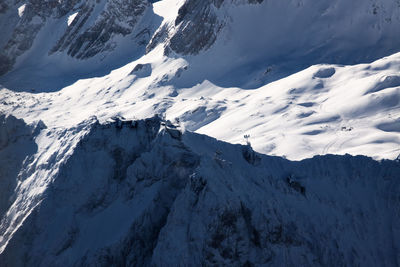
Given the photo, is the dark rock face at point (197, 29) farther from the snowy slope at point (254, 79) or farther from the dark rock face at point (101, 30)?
the dark rock face at point (101, 30)

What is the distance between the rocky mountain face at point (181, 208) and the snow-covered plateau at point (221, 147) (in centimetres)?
11

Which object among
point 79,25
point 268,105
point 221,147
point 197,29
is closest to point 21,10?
point 79,25

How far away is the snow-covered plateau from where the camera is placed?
36.5 meters

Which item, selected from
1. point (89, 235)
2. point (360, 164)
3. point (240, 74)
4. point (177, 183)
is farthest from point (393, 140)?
point (240, 74)

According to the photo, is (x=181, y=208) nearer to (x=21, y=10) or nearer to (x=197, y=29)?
Answer: (x=197, y=29)

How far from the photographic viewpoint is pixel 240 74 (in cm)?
9825

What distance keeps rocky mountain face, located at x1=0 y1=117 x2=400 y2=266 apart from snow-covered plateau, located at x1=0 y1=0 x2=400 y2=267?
0.11 metres

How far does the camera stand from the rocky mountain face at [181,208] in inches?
1403

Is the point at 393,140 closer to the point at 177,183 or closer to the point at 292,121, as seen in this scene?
the point at 292,121

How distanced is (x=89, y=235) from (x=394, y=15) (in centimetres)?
7959

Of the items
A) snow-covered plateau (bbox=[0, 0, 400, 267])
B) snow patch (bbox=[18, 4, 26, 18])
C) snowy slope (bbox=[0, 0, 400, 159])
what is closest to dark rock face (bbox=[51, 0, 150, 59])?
snowy slope (bbox=[0, 0, 400, 159])

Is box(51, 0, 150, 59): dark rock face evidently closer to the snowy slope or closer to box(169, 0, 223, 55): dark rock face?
the snowy slope

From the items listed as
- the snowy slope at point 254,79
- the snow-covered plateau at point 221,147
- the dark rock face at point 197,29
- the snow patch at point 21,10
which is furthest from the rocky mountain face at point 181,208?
the snow patch at point 21,10

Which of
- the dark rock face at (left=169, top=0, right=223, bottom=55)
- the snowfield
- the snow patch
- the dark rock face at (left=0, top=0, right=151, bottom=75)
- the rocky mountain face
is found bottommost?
the rocky mountain face
